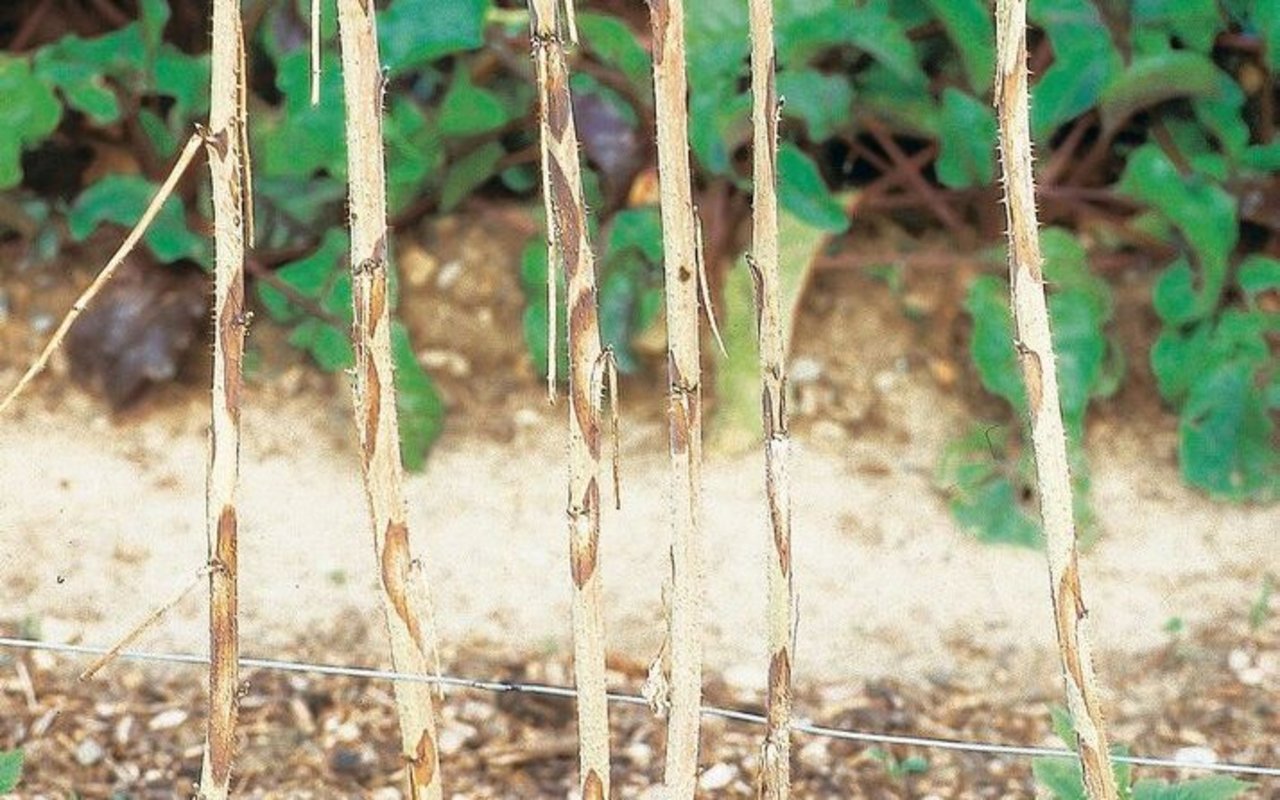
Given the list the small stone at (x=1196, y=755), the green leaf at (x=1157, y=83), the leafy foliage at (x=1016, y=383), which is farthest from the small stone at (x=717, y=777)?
the green leaf at (x=1157, y=83)

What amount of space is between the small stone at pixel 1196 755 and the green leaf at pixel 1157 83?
81cm

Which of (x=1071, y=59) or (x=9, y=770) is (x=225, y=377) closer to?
(x=9, y=770)

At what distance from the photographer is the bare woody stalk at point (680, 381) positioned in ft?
3.78

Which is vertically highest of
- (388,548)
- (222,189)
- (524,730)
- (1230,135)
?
(1230,135)

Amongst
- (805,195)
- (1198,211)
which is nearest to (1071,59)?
(1198,211)

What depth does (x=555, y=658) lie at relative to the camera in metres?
2.13

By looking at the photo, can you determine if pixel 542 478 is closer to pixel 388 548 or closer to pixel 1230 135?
pixel 1230 135

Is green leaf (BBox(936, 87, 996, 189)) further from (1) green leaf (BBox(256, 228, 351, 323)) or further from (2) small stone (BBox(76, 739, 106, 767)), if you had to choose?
(2) small stone (BBox(76, 739, 106, 767))

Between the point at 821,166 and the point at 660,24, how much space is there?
148 cm

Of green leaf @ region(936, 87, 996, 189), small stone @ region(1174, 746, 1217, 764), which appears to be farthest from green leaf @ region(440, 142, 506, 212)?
small stone @ region(1174, 746, 1217, 764)

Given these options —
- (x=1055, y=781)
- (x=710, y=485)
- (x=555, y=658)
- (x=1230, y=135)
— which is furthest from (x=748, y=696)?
(x=1230, y=135)

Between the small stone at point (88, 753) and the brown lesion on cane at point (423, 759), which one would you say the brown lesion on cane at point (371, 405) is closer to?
the brown lesion on cane at point (423, 759)

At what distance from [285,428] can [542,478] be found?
34 centimetres

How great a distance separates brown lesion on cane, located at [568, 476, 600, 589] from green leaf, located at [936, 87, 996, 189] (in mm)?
1257
